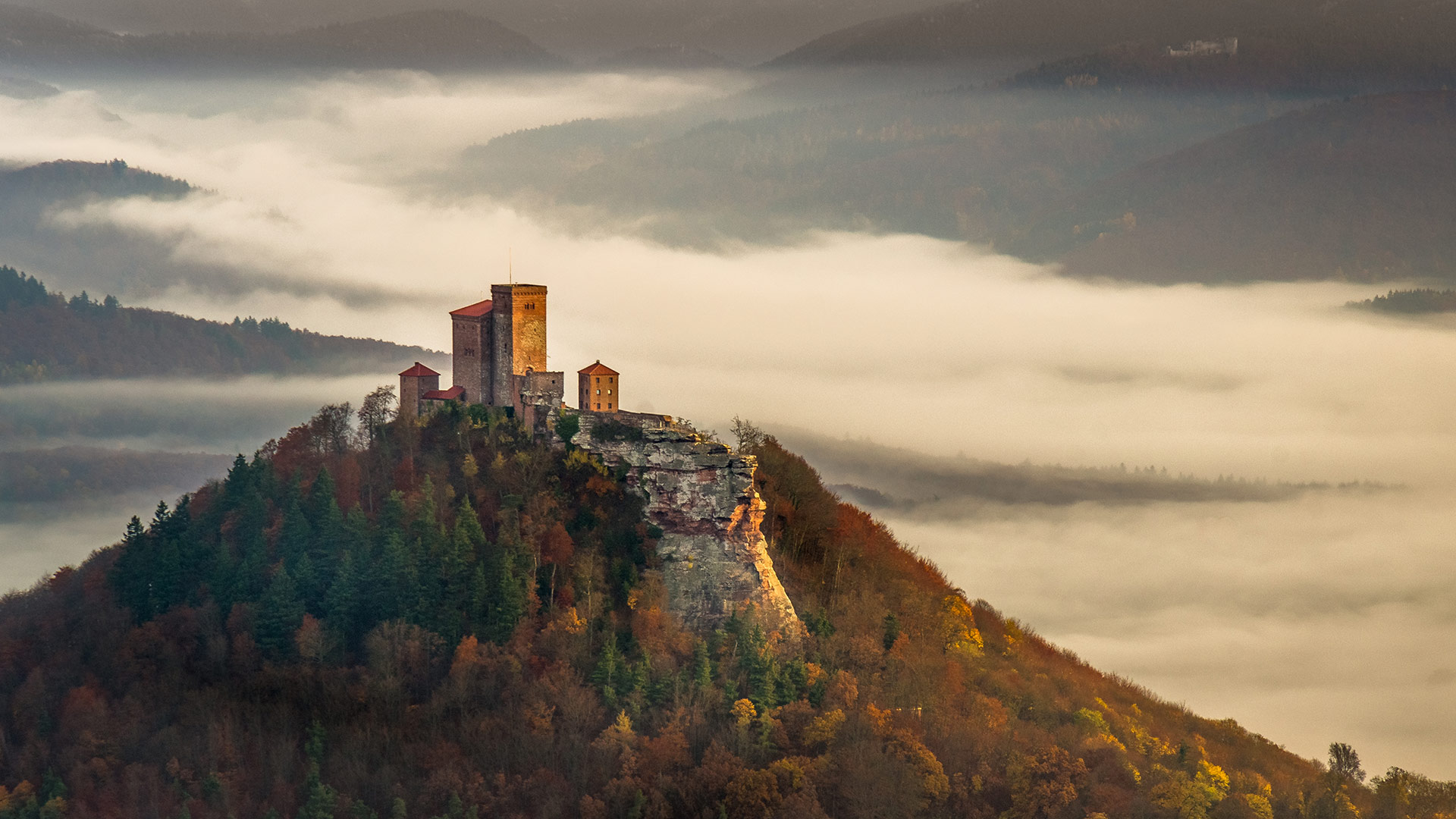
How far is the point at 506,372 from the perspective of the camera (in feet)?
284

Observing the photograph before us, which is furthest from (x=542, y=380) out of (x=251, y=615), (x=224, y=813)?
(x=224, y=813)

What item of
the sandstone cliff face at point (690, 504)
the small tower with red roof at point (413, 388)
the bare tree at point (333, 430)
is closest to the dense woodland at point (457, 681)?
the bare tree at point (333, 430)

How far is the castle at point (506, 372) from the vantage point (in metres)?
85.1

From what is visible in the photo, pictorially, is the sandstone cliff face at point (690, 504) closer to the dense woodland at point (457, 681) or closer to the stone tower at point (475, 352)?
the dense woodland at point (457, 681)

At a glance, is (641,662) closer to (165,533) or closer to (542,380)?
(542,380)

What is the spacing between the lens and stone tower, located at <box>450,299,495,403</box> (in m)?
86.6

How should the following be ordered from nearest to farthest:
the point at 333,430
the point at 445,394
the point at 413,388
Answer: the point at 445,394 → the point at 413,388 → the point at 333,430

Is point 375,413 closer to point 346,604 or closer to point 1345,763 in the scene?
point 346,604

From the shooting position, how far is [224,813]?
80.2m

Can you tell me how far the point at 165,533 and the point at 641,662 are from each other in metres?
23.8

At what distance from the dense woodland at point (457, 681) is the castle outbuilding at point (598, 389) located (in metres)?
2.40

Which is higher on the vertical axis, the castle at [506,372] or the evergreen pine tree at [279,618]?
the castle at [506,372]

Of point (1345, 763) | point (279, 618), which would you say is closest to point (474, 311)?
point (279, 618)

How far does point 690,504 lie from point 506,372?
35.4 feet
